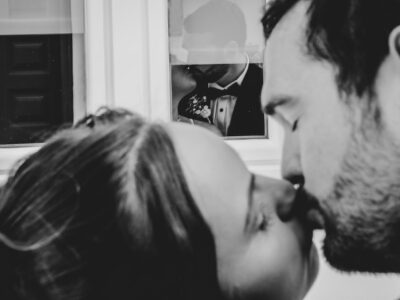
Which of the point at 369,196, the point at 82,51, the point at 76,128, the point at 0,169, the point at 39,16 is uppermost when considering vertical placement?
the point at 39,16

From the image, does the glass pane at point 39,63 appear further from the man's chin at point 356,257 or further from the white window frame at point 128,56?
the man's chin at point 356,257

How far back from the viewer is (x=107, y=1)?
1974mm

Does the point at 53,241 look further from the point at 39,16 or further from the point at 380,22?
the point at 39,16

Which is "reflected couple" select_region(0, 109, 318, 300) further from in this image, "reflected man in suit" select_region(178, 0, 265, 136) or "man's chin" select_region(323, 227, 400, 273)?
"reflected man in suit" select_region(178, 0, 265, 136)

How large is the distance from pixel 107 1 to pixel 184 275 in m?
1.38

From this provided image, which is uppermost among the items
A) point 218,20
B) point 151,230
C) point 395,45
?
point 218,20

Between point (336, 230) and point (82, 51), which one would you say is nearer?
point (336, 230)

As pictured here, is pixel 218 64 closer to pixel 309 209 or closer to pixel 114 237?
pixel 309 209

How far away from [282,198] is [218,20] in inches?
50.7

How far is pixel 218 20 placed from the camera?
2.05 meters

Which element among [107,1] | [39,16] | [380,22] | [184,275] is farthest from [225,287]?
[39,16]

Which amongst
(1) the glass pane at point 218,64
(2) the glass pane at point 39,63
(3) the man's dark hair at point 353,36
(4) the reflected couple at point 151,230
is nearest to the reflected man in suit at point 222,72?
(1) the glass pane at point 218,64

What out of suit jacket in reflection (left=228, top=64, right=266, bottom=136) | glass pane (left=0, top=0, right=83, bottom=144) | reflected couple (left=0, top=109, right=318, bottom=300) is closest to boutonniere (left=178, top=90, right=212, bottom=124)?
suit jacket in reflection (left=228, top=64, right=266, bottom=136)

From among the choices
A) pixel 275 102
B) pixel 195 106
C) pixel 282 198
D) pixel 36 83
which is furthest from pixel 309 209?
pixel 36 83
